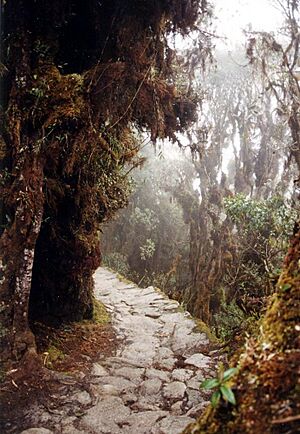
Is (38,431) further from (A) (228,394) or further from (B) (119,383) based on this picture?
(A) (228,394)

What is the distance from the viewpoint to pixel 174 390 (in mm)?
3951

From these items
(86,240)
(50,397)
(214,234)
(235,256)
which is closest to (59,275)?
(86,240)

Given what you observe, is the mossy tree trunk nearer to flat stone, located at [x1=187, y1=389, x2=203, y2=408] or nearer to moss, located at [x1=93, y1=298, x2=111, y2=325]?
moss, located at [x1=93, y1=298, x2=111, y2=325]

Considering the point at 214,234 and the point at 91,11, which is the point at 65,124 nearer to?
the point at 91,11

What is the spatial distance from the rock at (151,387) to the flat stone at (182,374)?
24 cm

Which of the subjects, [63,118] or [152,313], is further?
[152,313]

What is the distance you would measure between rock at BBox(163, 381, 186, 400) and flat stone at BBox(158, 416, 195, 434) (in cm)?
47

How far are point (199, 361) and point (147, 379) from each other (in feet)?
2.76

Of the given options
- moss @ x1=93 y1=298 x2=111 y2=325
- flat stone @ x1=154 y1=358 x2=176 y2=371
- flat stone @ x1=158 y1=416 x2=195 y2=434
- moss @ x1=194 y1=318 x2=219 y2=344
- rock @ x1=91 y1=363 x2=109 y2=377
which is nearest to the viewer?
flat stone @ x1=158 y1=416 x2=195 y2=434

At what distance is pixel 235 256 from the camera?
33.6 feet

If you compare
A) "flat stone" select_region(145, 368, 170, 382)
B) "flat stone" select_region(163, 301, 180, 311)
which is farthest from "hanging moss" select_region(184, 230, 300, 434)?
"flat stone" select_region(163, 301, 180, 311)

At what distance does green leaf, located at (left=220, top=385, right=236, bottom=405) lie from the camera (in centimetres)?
137

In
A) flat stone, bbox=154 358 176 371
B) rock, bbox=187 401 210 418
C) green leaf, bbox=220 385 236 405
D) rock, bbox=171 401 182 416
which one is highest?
green leaf, bbox=220 385 236 405

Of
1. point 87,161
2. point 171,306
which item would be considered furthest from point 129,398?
point 171,306
